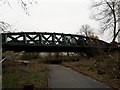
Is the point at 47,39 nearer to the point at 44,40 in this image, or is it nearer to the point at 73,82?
the point at 44,40

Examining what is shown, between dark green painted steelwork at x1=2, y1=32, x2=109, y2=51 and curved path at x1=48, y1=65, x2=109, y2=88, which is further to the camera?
dark green painted steelwork at x1=2, y1=32, x2=109, y2=51

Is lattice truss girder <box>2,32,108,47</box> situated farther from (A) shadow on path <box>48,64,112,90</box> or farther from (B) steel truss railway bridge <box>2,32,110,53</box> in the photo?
(A) shadow on path <box>48,64,112,90</box>

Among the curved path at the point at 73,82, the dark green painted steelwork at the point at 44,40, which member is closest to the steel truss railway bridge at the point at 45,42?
the dark green painted steelwork at the point at 44,40

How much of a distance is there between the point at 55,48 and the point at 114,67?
2818 centimetres

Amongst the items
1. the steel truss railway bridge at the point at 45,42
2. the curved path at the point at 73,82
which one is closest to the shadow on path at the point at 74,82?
the curved path at the point at 73,82

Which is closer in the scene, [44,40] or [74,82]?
[74,82]

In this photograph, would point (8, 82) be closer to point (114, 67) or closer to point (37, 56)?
point (114, 67)

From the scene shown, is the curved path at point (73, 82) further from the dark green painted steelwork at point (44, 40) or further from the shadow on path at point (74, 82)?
the dark green painted steelwork at point (44, 40)

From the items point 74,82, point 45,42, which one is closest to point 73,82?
point 74,82

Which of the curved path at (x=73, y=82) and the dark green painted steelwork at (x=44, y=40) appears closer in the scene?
the curved path at (x=73, y=82)

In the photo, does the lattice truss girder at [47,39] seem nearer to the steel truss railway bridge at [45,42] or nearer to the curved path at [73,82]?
the steel truss railway bridge at [45,42]

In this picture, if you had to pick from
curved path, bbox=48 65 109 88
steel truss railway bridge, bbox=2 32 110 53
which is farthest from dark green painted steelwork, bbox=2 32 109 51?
curved path, bbox=48 65 109 88

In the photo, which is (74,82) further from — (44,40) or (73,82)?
(44,40)

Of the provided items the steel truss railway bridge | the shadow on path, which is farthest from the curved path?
the steel truss railway bridge
